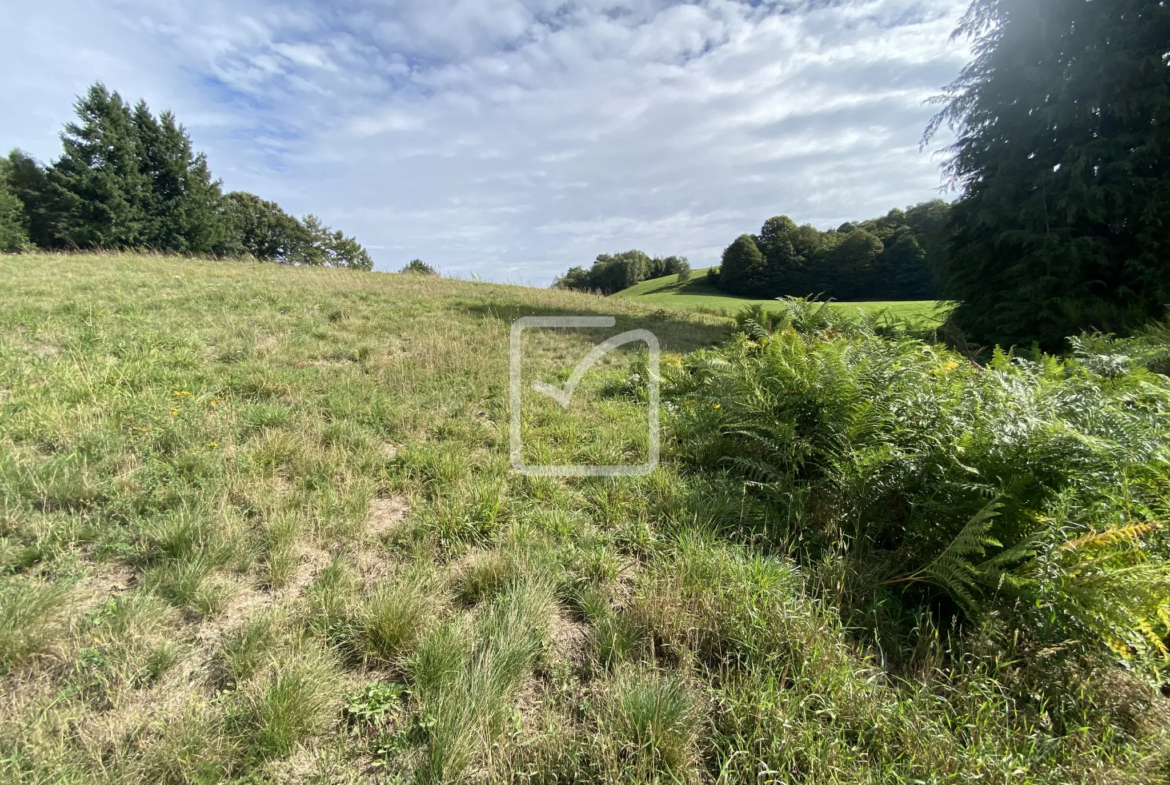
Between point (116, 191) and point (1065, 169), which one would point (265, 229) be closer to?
point (116, 191)

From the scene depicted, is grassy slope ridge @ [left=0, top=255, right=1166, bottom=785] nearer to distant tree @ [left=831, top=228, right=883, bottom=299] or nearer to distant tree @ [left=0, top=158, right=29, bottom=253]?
distant tree @ [left=0, top=158, right=29, bottom=253]

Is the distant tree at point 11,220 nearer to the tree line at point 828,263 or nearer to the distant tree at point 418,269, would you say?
the distant tree at point 418,269

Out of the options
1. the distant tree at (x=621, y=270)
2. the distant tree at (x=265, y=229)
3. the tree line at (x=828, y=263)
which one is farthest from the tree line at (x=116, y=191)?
the tree line at (x=828, y=263)

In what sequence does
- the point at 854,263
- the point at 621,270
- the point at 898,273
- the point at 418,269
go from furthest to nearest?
the point at 621,270 → the point at 854,263 → the point at 898,273 → the point at 418,269

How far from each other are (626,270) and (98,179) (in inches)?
1804

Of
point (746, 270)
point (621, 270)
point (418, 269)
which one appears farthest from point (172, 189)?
point (746, 270)

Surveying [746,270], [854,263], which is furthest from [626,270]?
[854,263]

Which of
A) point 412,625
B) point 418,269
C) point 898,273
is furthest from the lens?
point 898,273

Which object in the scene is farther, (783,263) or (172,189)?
(783,263)

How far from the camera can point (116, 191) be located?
26.0 metres

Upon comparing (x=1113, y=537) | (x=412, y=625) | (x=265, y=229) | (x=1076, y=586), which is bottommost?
(x=412, y=625)

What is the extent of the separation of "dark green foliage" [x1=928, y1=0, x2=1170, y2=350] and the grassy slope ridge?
841 centimetres

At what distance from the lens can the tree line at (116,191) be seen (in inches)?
998

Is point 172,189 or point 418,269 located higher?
point 172,189
